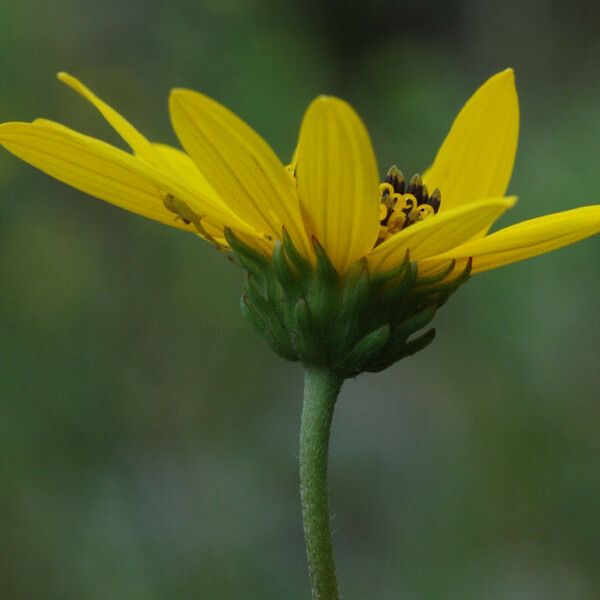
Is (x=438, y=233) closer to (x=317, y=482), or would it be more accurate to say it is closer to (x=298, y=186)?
(x=298, y=186)

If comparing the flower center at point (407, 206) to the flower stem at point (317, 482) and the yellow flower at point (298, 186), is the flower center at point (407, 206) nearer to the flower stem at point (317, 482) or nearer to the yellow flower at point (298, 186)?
the yellow flower at point (298, 186)

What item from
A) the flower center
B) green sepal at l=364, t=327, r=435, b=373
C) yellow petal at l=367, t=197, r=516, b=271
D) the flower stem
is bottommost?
the flower stem

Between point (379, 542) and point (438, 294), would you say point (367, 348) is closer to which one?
point (438, 294)

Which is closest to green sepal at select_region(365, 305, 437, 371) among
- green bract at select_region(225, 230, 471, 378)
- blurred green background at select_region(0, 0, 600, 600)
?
green bract at select_region(225, 230, 471, 378)

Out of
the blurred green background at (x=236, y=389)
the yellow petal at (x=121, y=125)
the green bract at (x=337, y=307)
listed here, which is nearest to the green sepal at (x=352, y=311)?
the green bract at (x=337, y=307)

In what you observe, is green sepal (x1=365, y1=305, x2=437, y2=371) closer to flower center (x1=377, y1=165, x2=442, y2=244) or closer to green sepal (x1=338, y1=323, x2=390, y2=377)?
green sepal (x1=338, y1=323, x2=390, y2=377)

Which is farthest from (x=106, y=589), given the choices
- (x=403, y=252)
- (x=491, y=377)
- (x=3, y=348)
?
(x=403, y=252)

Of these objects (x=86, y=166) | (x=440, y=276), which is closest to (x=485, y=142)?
(x=440, y=276)
